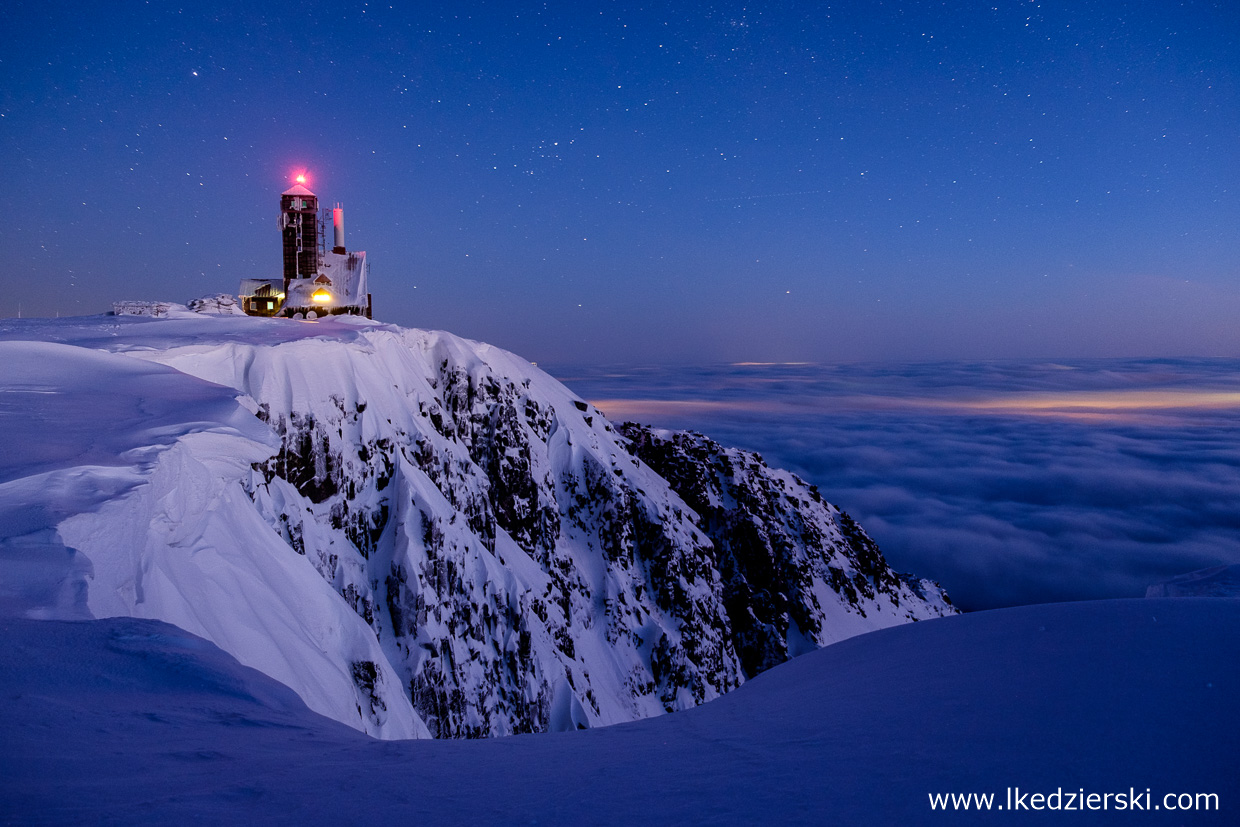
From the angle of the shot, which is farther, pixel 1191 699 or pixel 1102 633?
pixel 1102 633

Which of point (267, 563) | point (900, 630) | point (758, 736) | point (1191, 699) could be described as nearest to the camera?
point (1191, 699)

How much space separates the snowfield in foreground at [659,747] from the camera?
8.67 ft

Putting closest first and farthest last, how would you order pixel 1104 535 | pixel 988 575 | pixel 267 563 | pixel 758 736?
pixel 758 736
pixel 267 563
pixel 988 575
pixel 1104 535

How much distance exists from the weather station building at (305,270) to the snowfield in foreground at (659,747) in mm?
39995

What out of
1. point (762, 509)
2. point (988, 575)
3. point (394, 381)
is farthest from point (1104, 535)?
point (394, 381)

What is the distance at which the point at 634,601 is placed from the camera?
38719mm

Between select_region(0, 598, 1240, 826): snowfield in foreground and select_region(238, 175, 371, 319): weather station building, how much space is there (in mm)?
39995

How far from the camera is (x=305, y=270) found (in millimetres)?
40656

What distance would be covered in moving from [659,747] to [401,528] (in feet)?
68.1

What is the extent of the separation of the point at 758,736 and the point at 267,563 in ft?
24.6

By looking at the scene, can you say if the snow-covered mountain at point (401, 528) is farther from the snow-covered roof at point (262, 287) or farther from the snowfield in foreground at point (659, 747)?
the snow-covered roof at point (262, 287)

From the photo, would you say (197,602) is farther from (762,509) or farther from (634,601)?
(762,509)

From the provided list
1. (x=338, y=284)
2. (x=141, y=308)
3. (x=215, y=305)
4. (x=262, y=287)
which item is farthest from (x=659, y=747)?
(x=262, y=287)

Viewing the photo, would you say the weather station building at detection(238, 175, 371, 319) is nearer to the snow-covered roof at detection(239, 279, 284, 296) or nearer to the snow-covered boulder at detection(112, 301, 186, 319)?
the snow-covered roof at detection(239, 279, 284, 296)
